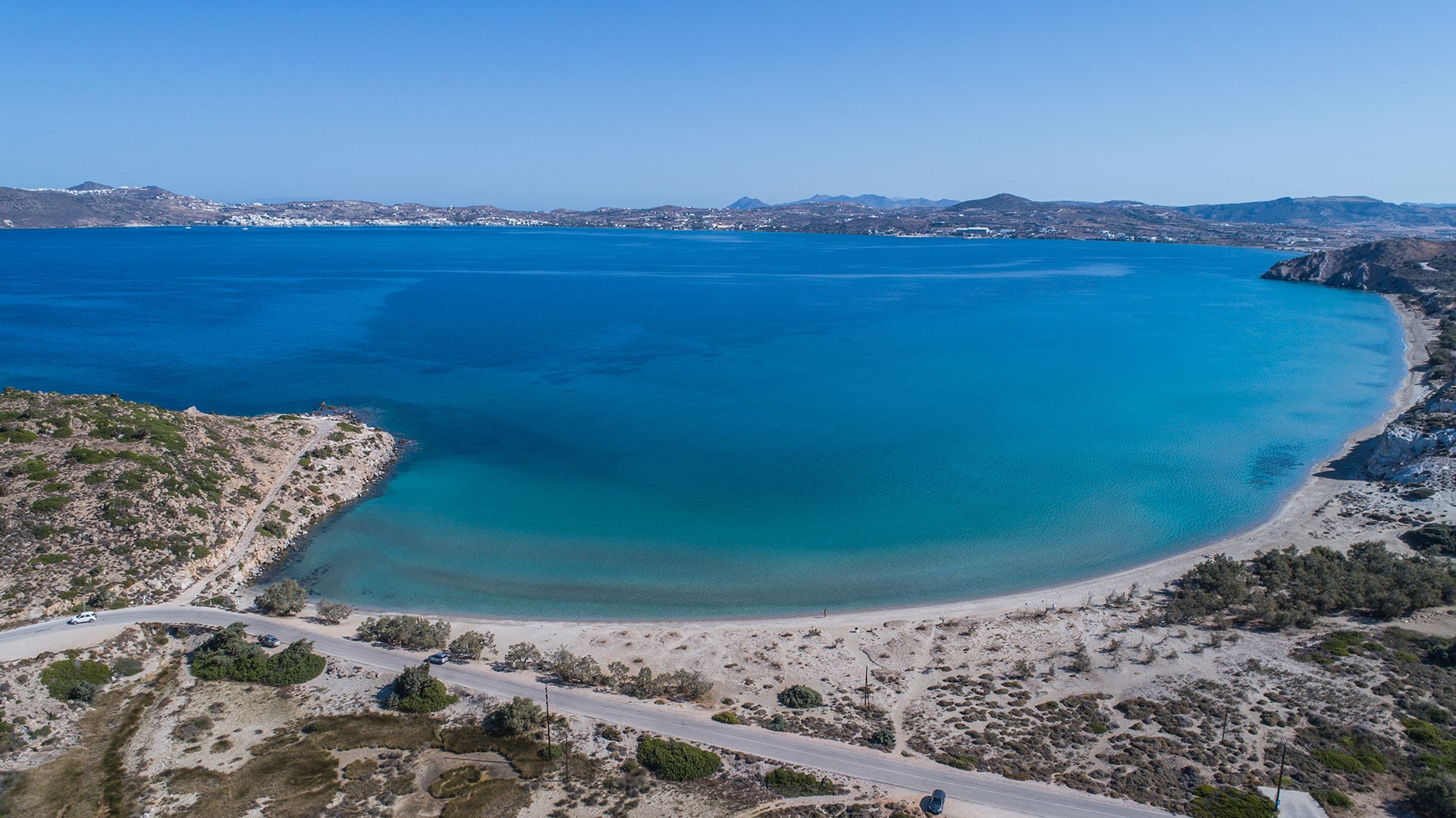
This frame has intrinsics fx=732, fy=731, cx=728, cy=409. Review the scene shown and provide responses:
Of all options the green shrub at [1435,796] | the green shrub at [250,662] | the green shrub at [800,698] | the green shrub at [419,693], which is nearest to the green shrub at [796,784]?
the green shrub at [800,698]

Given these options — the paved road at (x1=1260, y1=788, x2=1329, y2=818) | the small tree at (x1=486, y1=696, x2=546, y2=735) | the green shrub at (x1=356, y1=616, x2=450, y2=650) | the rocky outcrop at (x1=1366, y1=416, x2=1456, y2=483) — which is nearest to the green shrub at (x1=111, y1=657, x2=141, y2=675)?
the green shrub at (x1=356, y1=616, x2=450, y2=650)

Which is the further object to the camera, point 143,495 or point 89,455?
point 89,455

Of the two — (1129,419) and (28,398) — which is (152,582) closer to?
(28,398)

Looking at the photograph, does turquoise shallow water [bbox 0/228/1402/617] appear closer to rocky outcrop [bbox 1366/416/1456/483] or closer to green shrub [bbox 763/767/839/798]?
rocky outcrop [bbox 1366/416/1456/483]

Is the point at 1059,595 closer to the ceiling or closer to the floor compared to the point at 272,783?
closer to the ceiling

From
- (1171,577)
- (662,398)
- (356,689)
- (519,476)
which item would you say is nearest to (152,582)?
(356,689)

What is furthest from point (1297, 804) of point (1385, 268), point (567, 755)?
point (1385, 268)

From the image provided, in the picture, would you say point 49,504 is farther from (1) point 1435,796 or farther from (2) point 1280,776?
(1) point 1435,796

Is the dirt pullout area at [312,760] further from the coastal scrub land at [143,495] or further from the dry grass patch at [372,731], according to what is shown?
the coastal scrub land at [143,495]
